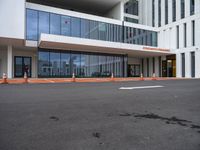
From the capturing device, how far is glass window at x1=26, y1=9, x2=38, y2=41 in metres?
23.7

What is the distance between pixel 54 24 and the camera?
999 inches

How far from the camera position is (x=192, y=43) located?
95.8ft

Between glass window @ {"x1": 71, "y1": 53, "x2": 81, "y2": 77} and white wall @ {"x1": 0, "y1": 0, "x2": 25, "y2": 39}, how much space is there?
8910mm

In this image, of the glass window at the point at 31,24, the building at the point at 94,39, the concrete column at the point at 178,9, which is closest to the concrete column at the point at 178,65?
the building at the point at 94,39

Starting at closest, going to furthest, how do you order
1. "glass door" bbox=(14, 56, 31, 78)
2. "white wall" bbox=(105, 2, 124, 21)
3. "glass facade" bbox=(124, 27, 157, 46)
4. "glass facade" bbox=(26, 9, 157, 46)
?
"glass facade" bbox=(26, 9, 157, 46) → "glass door" bbox=(14, 56, 31, 78) → "glass facade" bbox=(124, 27, 157, 46) → "white wall" bbox=(105, 2, 124, 21)

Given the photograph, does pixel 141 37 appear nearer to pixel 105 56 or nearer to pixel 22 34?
pixel 105 56

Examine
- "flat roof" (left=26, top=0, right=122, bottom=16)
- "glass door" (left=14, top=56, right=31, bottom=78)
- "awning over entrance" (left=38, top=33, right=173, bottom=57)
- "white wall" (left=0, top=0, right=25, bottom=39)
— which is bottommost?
"glass door" (left=14, top=56, right=31, bottom=78)

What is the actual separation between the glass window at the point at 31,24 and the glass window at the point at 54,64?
322 cm

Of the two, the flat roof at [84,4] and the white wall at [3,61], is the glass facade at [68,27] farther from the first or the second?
the white wall at [3,61]

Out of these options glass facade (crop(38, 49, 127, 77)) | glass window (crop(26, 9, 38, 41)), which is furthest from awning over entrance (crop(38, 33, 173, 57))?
glass window (crop(26, 9, 38, 41))

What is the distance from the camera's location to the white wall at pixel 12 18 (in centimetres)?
1831

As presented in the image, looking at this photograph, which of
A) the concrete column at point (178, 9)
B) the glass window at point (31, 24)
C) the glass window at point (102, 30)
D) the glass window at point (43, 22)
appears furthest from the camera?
the concrete column at point (178, 9)

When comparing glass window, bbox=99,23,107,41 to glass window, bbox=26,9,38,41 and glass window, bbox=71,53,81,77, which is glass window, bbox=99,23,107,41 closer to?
glass window, bbox=71,53,81,77

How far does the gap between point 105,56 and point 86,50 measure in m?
3.65
